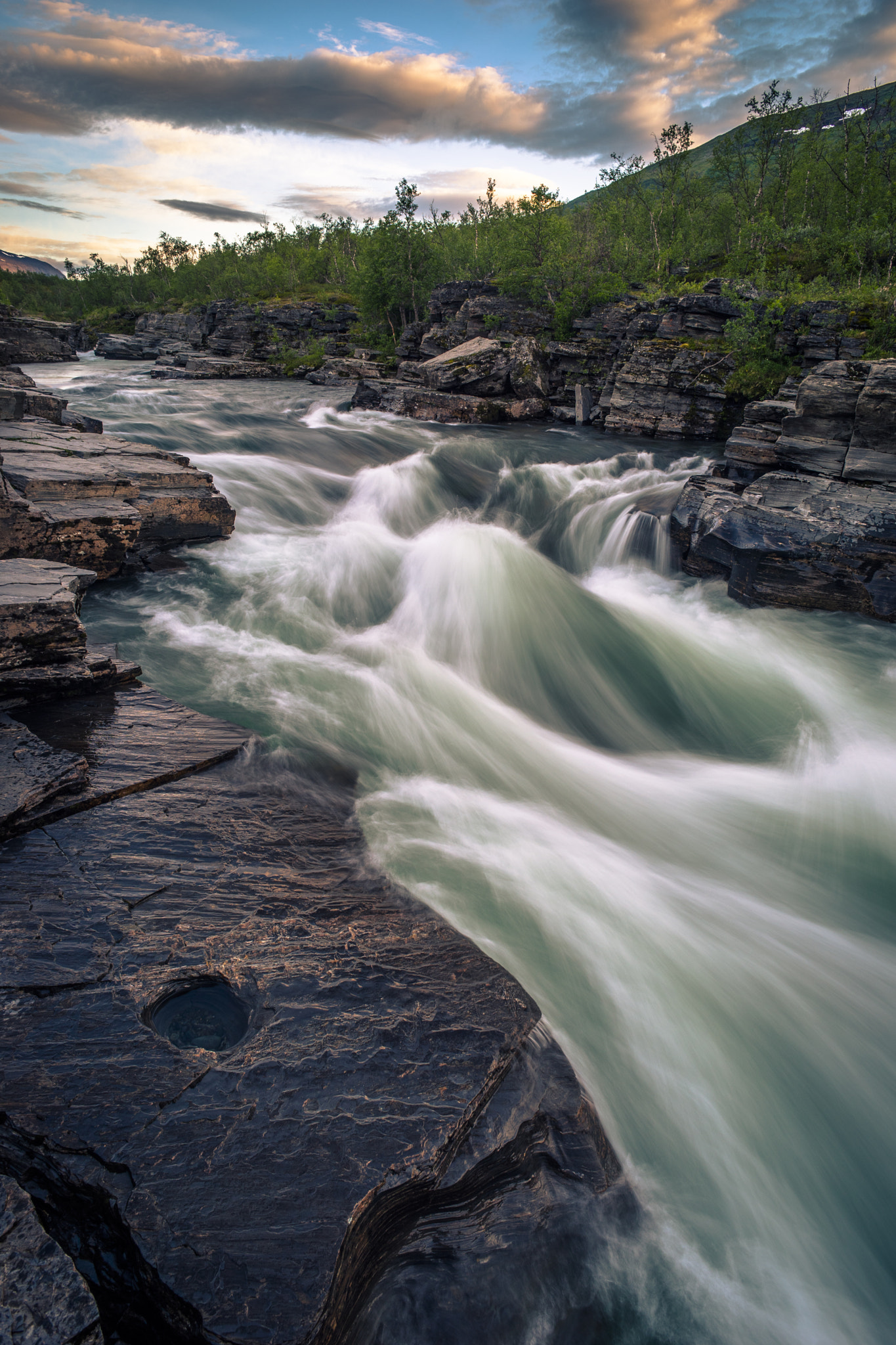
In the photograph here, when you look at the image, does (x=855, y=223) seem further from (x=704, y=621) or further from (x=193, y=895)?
(x=193, y=895)

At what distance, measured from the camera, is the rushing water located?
313 cm

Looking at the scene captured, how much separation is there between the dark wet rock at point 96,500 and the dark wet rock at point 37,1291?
22.2ft

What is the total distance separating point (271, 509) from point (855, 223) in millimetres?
37378

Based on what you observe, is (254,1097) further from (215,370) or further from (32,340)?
(32,340)

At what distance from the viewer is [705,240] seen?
4059 centimetres

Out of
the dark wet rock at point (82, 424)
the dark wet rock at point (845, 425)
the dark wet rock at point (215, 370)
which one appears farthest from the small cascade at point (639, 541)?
the dark wet rock at point (215, 370)

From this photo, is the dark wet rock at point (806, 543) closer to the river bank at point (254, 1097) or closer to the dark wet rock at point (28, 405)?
the river bank at point (254, 1097)

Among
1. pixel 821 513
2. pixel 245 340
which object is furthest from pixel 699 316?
pixel 245 340

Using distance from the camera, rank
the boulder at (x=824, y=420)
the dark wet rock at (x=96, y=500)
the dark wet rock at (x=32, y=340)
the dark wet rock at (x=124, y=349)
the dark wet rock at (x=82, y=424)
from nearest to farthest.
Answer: the dark wet rock at (x=96, y=500), the boulder at (x=824, y=420), the dark wet rock at (x=82, y=424), the dark wet rock at (x=32, y=340), the dark wet rock at (x=124, y=349)

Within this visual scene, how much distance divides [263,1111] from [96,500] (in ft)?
26.0

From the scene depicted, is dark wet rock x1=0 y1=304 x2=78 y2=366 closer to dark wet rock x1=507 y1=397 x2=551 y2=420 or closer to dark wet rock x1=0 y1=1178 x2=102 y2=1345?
dark wet rock x1=507 y1=397 x2=551 y2=420

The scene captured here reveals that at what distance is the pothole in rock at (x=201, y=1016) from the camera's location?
9.18ft

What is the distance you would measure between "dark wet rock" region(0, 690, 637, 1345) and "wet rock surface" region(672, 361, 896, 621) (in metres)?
8.88

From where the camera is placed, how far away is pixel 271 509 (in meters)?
12.7
